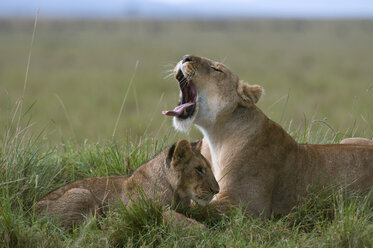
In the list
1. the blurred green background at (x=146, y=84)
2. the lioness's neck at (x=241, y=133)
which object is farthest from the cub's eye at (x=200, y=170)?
the blurred green background at (x=146, y=84)

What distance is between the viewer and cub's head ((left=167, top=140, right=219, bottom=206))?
13.9ft

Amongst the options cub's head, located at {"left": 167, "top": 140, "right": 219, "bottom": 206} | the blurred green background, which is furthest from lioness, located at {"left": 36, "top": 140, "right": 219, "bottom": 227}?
the blurred green background

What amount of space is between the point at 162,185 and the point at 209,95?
2.71ft

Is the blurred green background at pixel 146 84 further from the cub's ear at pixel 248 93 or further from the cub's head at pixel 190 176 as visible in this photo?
the cub's head at pixel 190 176

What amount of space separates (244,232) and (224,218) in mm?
406

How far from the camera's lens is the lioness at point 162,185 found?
419 cm

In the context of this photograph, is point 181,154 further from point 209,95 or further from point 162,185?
point 209,95

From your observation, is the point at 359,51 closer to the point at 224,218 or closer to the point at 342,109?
the point at 342,109

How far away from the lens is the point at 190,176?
4.27 metres

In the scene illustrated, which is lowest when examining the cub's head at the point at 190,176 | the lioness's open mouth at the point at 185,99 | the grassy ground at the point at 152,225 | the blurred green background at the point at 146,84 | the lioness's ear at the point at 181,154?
the blurred green background at the point at 146,84

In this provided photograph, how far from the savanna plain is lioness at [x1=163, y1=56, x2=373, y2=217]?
168 millimetres

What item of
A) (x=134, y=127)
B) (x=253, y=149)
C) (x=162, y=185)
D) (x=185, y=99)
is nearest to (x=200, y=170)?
(x=162, y=185)

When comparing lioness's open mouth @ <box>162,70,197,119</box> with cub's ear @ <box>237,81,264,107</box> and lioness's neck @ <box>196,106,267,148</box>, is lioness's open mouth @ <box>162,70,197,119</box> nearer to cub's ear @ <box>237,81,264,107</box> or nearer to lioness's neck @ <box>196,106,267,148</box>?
lioness's neck @ <box>196,106,267,148</box>

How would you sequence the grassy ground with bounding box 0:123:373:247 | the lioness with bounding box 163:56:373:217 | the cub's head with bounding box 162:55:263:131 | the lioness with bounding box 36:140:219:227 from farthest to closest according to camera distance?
the cub's head with bounding box 162:55:263:131 → the lioness with bounding box 163:56:373:217 → the lioness with bounding box 36:140:219:227 → the grassy ground with bounding box 0:123:373:247
